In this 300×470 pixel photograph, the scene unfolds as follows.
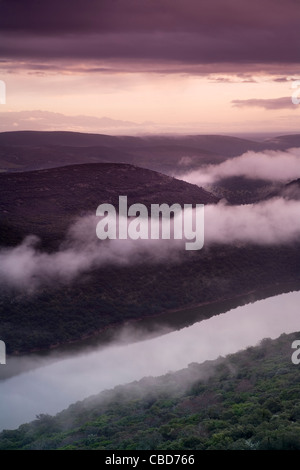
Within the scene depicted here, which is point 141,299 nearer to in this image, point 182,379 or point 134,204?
point 182,379

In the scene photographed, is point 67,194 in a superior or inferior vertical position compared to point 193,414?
superior

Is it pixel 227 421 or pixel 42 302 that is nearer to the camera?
pixel 227 421

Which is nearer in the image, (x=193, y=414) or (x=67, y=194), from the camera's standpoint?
(x=193, y=414)

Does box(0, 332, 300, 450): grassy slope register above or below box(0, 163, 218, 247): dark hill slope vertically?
below

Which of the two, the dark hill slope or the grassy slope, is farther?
the dark hill slope

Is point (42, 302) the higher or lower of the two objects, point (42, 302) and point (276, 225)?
the lower

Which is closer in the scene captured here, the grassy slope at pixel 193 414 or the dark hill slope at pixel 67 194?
the grassy slope at pixel 193 414

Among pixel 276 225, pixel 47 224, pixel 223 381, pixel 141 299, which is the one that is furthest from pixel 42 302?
pixel 276 225

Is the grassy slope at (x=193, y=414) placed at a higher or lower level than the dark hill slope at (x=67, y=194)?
lower
